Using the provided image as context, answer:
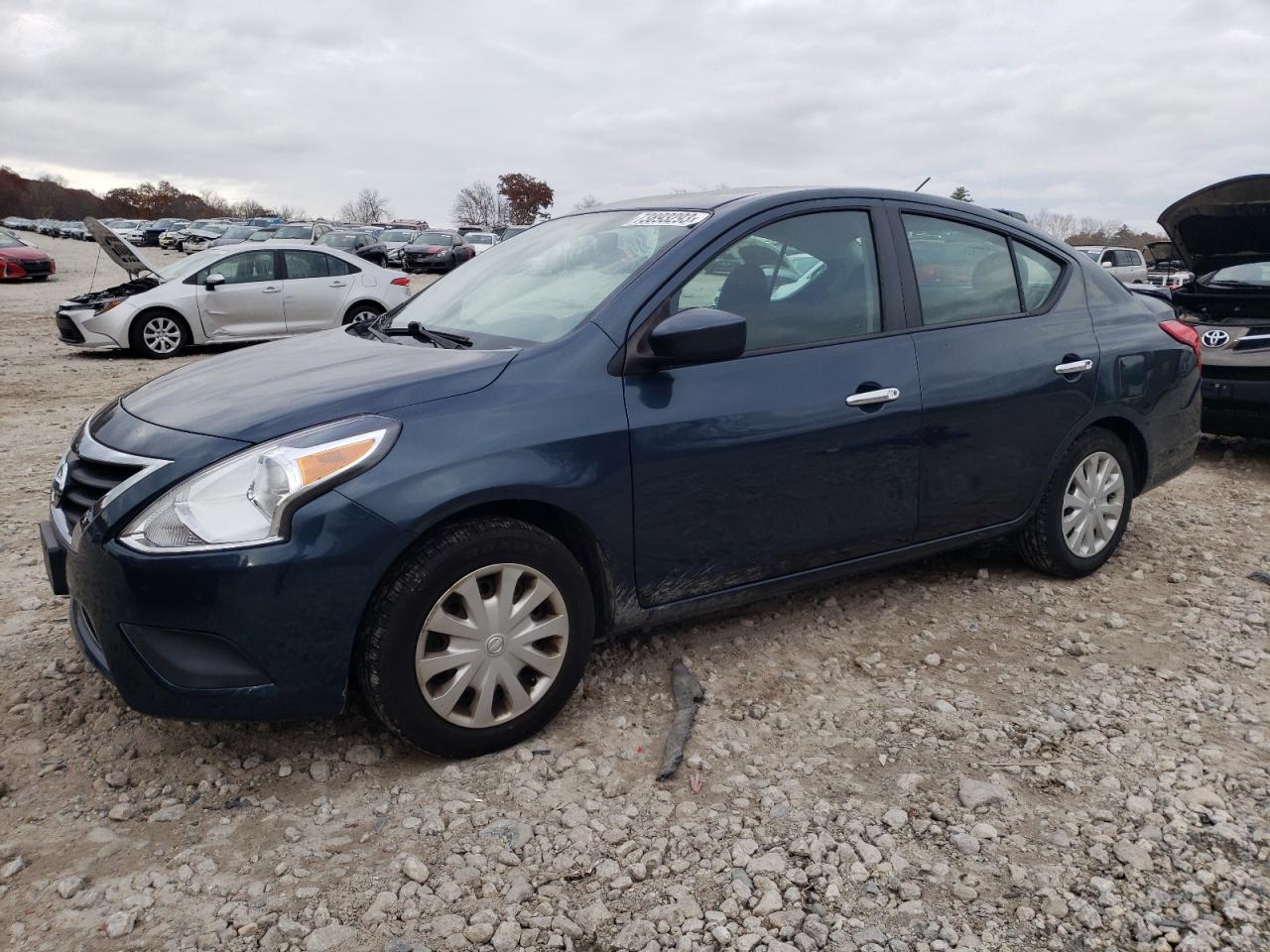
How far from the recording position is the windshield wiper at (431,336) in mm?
3314

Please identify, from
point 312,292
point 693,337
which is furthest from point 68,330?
point 693,337

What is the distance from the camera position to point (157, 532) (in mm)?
2533

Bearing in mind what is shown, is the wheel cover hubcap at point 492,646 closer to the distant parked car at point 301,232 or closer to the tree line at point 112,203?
the distant parked car at point 301,232

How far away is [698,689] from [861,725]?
1.83 feet

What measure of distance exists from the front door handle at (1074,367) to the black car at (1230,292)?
10.1ft

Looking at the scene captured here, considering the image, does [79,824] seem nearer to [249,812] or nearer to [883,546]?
[249,812]

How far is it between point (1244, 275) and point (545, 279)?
5.95 meters

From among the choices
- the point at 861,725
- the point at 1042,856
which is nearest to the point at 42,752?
the point at 861,725

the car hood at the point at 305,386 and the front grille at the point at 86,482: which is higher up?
the car hood at the point at 305,386

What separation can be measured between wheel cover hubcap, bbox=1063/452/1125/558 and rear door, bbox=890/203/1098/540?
27cm

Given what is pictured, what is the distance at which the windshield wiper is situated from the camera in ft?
10.9

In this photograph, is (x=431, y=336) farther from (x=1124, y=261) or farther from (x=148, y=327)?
(x=1124, y=261)

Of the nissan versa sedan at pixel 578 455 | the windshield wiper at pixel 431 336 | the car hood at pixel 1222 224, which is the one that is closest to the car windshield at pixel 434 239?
the car hood at pixel 1222 224

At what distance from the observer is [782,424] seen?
3.28 m
